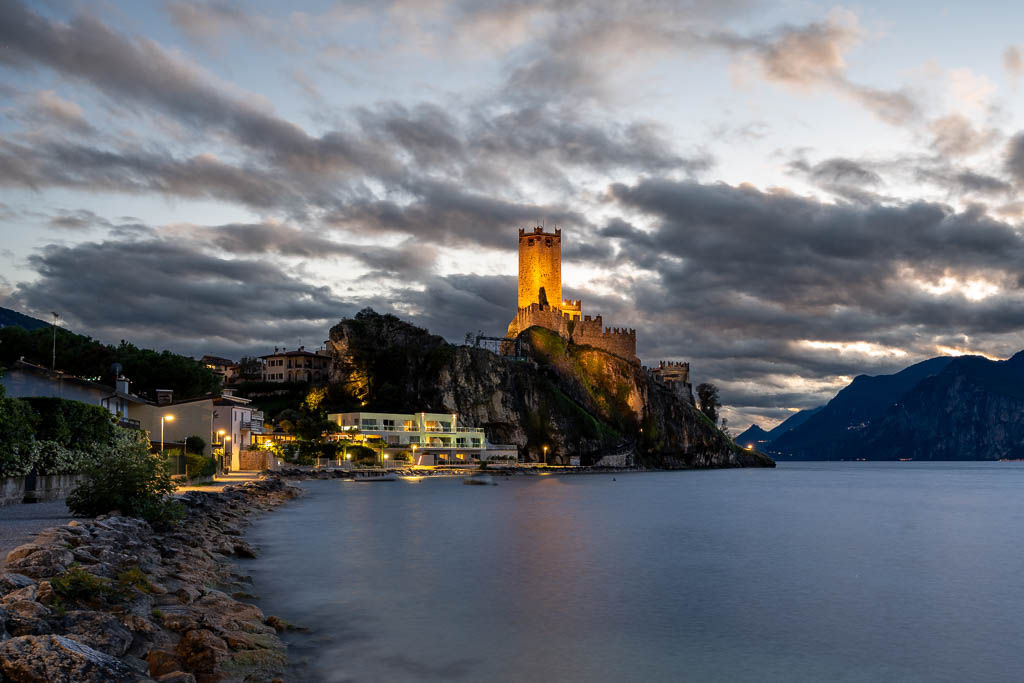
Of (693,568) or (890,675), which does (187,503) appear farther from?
(890,675)

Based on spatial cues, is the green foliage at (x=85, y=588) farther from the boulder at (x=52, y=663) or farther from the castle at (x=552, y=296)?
the castle at (x=552, y=296)

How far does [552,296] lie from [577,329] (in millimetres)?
9545

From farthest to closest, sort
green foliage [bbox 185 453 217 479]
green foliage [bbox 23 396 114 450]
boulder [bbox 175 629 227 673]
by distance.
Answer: green foliage [bbox 185 453 217 479] → green foliage [bbox 23 396 114 450] → boulder [bbox 175 629 227 673]

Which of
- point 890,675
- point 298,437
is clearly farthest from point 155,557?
point 298,437

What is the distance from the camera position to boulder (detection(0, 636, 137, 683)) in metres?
8.67

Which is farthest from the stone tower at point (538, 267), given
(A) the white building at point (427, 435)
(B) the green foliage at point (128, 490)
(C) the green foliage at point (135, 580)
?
(C) the green foliage at point (135, 580)

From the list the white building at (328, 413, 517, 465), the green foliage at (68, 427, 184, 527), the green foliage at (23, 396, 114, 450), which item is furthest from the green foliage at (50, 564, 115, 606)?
the white building at (328, 413, 517, 465)

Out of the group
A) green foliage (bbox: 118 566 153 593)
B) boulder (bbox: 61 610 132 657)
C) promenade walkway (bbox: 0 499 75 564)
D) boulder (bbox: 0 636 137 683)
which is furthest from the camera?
promenade walkway (bbox: 0 499 75 564)

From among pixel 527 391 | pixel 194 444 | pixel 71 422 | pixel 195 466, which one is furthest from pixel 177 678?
pixel 527 391

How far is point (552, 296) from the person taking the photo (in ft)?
573

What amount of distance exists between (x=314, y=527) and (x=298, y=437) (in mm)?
75390

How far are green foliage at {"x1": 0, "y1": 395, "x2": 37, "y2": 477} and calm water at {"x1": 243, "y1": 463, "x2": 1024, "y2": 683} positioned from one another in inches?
372

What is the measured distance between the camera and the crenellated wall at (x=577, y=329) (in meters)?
169

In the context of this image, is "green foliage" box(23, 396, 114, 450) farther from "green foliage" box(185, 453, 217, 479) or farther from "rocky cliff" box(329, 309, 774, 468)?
"rocky cliff" box(329, 309, 774, 468)
